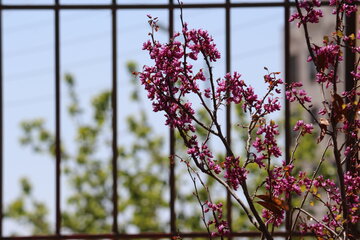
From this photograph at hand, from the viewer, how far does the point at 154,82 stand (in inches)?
89.9

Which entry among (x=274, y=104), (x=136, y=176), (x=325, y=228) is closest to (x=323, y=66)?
(x=274, y=104)

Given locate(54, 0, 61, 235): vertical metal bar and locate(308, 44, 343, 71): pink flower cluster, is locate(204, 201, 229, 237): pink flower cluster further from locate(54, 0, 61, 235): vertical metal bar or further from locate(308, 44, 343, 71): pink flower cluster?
locate(54, 0, 61, 235): vertical metal bar

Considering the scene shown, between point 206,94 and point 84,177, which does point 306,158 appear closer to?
point 84,177

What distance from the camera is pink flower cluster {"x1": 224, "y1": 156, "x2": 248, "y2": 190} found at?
2.25 meters

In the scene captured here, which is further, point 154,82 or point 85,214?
point 85,214

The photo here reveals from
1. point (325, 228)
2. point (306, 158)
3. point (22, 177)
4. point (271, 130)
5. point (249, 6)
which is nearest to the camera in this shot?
point (271, 130)

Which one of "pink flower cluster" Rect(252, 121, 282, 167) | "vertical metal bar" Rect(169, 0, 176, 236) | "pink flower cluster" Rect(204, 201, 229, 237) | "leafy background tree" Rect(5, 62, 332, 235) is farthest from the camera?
"leafy background tree" Rect(5, 62, 332, 235)

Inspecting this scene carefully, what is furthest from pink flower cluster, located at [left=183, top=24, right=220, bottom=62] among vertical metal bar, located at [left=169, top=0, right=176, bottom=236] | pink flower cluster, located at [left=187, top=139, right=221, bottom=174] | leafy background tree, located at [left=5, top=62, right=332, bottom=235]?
leafy background tree, located at [left=5, top=62, right=332, bottom=235]

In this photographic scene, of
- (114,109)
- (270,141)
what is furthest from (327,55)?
(114,109)

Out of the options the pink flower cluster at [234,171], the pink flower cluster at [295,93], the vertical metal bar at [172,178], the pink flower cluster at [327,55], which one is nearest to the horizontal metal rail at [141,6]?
the vertical metal bar at [172,178]

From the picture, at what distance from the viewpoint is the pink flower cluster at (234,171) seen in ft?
7.38

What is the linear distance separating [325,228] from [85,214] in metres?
15.3

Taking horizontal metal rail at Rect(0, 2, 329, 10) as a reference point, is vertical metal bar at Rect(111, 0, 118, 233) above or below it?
below

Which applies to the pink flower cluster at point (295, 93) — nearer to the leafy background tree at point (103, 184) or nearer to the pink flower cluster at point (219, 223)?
the pink flower cluster at point (219, 223)
